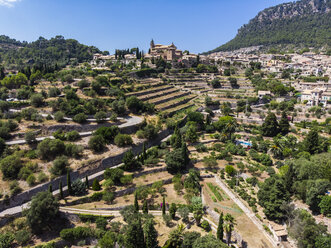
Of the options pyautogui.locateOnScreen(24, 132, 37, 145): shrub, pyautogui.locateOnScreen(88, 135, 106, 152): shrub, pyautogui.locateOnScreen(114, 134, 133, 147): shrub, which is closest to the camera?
pyautogui.locateOnScreen(24, 132, 37, 145): shrub

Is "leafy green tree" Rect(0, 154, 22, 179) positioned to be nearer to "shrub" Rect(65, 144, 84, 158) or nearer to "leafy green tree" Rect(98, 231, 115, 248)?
"shrub" Rect(65, 144, 84, 158)

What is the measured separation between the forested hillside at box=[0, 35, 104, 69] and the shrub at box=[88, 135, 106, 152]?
68.7 meters

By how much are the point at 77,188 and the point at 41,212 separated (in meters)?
6.10

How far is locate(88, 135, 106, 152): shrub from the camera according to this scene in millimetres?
34750

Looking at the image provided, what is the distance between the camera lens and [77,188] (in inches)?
1129

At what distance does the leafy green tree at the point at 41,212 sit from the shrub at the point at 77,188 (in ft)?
14.8

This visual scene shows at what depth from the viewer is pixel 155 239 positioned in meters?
21.5

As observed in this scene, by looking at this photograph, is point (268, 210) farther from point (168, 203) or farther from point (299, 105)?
point (299, 105)

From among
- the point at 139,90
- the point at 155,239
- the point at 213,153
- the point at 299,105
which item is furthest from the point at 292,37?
the point at 155,239

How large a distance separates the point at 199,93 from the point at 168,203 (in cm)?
4859

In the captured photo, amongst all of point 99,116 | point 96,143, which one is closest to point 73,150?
point 96,143

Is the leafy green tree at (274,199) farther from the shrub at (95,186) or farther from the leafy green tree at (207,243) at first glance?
the shrub at (95,186)

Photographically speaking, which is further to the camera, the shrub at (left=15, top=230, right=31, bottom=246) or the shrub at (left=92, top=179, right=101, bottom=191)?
the shrub at (left=92, top=179, right=101, bottom=191)

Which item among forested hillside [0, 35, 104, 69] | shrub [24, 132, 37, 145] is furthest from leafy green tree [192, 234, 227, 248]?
forested hillside [0, 35, 104, 69]
